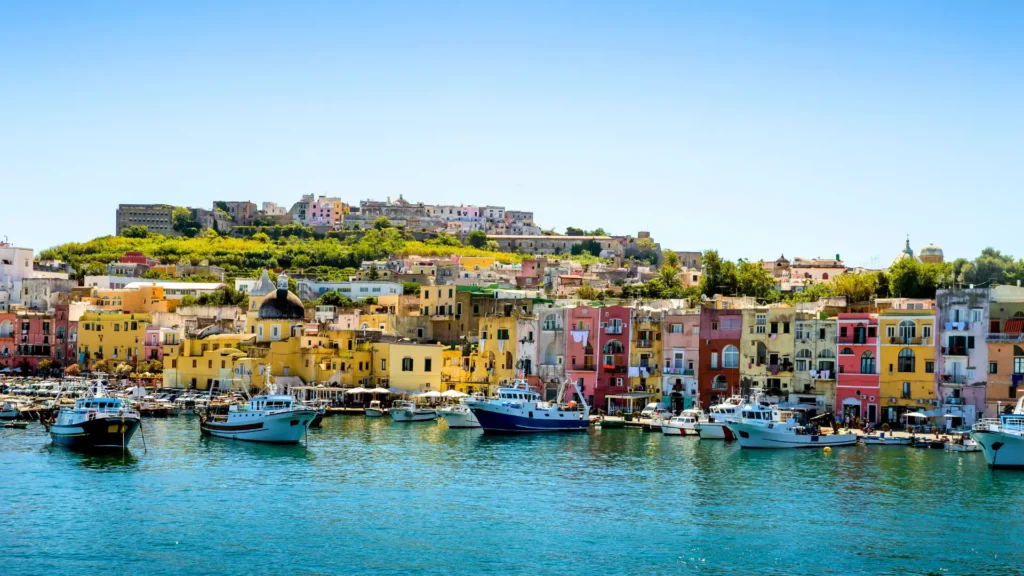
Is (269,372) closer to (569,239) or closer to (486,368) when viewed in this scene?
(486,368)

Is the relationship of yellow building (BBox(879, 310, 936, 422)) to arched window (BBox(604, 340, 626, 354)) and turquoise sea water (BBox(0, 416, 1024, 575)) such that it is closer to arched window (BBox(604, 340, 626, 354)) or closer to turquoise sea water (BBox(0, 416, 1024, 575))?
turquoise sea water (BBox(0, 416, 1024, 575))

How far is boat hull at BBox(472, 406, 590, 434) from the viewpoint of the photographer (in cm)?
7000

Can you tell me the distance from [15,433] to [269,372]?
70.2ft

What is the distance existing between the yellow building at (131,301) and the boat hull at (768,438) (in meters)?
57.4

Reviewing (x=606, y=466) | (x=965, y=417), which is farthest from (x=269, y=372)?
(x=965, y=417)

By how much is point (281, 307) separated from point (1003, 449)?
171 feet

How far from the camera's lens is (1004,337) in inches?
2630

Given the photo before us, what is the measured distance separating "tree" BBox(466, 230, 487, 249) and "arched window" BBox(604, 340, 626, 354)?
95.1 metres

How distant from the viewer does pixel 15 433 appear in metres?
66.0

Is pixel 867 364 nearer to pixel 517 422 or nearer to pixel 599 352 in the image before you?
pixel 599 352

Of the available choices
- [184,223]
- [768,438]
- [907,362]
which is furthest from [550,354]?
[184,223]

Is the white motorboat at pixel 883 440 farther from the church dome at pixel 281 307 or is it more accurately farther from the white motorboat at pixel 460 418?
the church dome at pixel 281 307

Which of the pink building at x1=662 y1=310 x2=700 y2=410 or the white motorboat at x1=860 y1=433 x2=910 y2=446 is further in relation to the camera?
the pink building at x1=662 y1=310 x2=700 y2=410

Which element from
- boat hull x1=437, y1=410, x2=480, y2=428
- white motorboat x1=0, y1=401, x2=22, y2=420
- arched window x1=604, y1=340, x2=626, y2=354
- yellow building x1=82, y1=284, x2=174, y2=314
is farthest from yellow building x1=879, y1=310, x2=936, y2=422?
yellow building x1=82, y1=284, x2=174, y2=314
